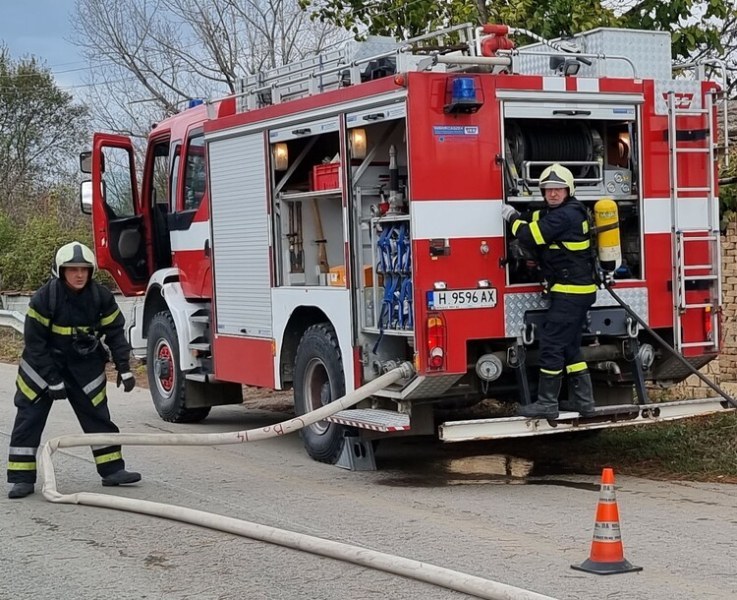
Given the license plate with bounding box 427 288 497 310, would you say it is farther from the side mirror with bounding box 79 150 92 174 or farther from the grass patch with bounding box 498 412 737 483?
the side mirror with bounding box 79 150 92 174

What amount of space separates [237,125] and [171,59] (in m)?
16.0

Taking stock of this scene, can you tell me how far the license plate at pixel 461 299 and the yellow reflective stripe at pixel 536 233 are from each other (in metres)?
0.47

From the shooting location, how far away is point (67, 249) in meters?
8.04

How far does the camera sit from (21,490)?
8.04 meters

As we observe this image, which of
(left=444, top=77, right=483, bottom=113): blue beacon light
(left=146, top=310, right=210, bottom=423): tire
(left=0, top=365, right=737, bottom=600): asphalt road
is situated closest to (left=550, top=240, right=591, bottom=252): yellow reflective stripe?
(left=444, top=77, right=483, bottom=113): blue beacon light

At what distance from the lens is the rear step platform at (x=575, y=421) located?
7727mm

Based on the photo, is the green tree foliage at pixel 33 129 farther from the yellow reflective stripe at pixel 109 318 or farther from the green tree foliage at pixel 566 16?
the yellow reflective stripe at pixel 109 318

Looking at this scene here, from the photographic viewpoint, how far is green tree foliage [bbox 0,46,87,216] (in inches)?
1458

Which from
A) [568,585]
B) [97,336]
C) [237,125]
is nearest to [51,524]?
[97,336]

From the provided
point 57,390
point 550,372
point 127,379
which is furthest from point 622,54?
point 57,390

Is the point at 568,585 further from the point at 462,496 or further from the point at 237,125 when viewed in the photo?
the point at 237,125

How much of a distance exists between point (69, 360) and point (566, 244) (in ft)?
11.3

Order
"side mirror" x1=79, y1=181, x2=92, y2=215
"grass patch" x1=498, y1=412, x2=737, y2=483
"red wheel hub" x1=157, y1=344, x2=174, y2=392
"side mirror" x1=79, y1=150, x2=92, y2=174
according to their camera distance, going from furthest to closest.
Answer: "side mirror" x1=79, y1=181, x2=92, y2=215, "side mirror" x1=79, y1=150, x2=92, y2=174, "red wheel hub" x1=157, y1=344, x2=174, y2=392, "grass patch" x1=498, y1=412, x2=737, y2=483

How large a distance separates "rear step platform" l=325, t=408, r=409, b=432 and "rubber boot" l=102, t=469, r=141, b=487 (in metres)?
1.44
